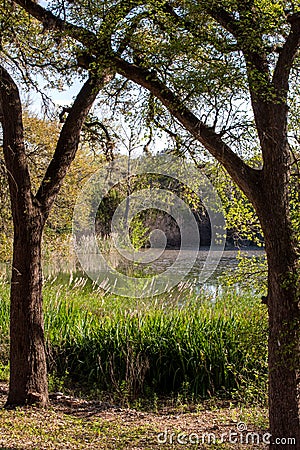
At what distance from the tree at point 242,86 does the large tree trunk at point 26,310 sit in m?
1.56

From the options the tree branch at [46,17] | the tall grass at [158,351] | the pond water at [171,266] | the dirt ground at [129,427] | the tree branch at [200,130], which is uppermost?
Result: the tree branch at [46,17]

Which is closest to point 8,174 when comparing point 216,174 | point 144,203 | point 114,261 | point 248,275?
point 216,174

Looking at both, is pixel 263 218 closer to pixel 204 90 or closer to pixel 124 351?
pixel 204 90

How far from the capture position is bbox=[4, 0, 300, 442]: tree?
128 inches

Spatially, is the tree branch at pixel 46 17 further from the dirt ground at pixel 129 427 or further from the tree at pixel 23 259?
the dirt ground at pixel 129 427

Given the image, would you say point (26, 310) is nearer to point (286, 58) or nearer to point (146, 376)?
point (146, 376)

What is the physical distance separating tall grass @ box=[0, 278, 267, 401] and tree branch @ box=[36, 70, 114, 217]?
1.97 metres

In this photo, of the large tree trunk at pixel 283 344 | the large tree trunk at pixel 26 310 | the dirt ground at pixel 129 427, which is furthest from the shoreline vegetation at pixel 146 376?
the large tree trunk at pixel 283 344

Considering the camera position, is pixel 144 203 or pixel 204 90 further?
pixel 144 203

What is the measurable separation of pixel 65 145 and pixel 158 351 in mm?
2458

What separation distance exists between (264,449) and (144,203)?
10943 mm

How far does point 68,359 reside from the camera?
6.15 metres

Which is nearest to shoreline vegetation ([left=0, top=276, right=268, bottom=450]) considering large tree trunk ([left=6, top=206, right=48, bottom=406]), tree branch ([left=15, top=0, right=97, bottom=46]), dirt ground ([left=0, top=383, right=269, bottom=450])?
dirt ground ([left=0, top=383, right=269, bottom=450])

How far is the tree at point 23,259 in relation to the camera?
4473 millimetres
